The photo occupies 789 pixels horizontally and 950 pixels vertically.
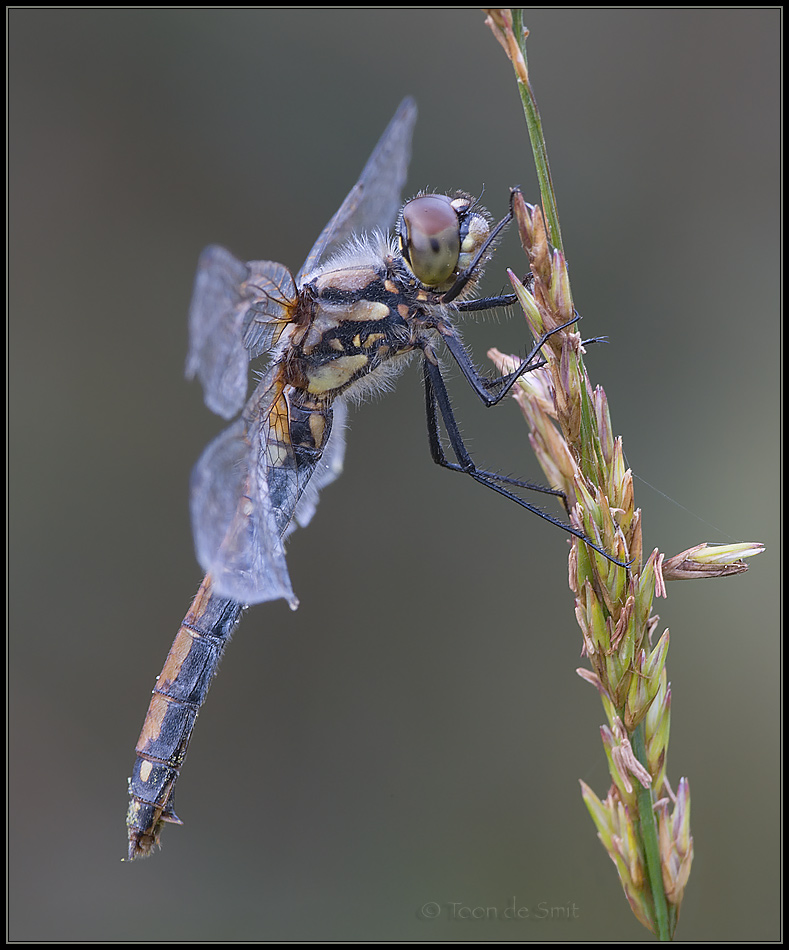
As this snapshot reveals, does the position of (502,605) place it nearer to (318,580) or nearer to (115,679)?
(318,580)

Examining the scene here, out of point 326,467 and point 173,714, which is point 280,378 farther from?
point 173,714

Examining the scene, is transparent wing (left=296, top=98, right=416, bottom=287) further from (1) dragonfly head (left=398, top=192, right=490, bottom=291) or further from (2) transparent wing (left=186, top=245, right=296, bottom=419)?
(1) dragonfly head (left=398, top=192, right=490, bottom=291)

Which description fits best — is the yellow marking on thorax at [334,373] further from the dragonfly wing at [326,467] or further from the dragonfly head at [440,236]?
the dragonfly head at [440,236]

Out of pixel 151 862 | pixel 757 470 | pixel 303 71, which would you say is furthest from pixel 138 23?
pixel 151 862

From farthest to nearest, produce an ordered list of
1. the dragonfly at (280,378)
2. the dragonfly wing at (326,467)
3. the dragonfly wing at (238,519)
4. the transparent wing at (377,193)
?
the transparent wing at (377,193) → the dragonfly wing at (326,467) → the dragonfly at (280,378) → the dragonfly wing at (238,519)

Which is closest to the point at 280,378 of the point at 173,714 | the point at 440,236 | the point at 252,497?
the point at 252,497

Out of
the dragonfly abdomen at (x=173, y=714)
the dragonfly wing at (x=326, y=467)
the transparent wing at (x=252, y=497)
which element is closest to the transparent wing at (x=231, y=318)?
the transparent wing at (x=252, y=497)

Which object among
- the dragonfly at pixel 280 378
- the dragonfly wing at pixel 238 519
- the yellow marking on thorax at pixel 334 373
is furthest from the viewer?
the yellow marking on thorax at pixel 334 373

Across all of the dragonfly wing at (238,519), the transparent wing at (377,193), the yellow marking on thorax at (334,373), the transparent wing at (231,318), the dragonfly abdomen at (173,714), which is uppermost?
the transparent wing at (377,193)
